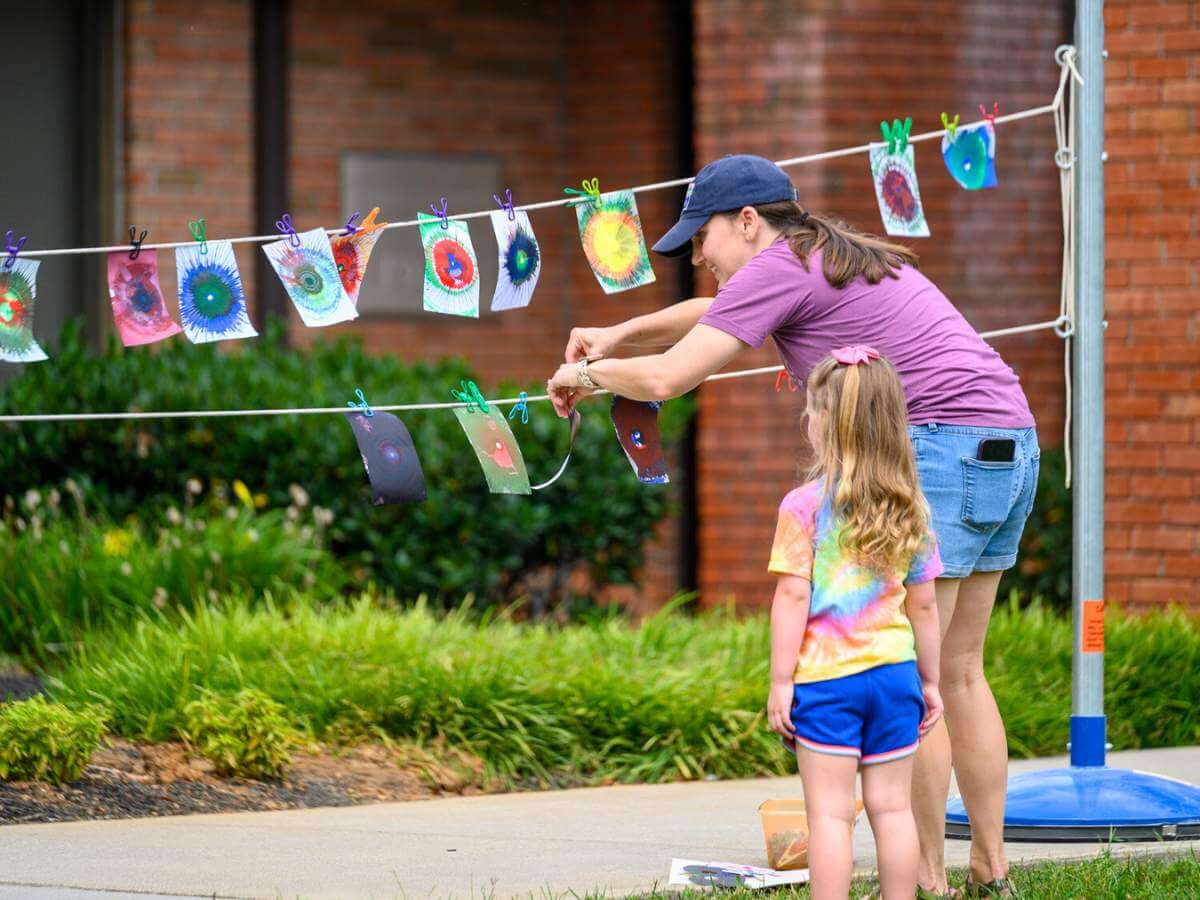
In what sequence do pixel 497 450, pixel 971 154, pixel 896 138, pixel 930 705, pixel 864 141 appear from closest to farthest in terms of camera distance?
pixel 930 705 < pixel 497 450 < pixel 896 138 < pixel 971 154 < pixel 864 141

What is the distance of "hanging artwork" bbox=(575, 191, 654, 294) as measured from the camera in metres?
5.48

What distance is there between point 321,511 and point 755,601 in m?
2.79

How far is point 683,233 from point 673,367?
1.25 ft

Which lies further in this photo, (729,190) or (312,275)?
(312,275)

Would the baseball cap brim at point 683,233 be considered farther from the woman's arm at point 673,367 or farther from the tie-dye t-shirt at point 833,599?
the tie-dye t-shirt at point 833,599

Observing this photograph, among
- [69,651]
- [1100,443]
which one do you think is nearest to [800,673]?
[1100,443]

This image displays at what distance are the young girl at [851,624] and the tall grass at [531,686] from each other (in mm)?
2494

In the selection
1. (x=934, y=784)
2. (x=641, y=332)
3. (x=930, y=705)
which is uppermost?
(x=641, y=332)

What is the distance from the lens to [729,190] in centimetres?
448

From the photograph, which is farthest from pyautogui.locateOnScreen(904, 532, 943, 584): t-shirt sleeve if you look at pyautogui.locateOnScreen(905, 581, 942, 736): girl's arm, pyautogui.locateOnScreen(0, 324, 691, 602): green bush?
pyautogui.locateOnScreen(0, 324, 691, 602): green bush

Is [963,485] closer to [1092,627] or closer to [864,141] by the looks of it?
[1092,627]

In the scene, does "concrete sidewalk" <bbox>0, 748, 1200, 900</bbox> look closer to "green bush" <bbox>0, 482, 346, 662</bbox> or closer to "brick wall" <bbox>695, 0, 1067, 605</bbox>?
"green bush" <bbox>0, 482, 346, 662</bbox>

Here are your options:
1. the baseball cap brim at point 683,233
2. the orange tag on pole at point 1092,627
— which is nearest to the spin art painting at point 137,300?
the baseball cap brim at point 683,233

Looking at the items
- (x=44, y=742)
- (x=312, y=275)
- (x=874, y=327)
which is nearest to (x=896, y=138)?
(x=874, y=327)
